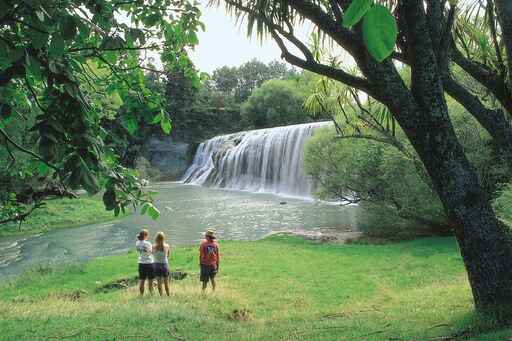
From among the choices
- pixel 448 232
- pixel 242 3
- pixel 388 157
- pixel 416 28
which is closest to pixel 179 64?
pixel 242 3

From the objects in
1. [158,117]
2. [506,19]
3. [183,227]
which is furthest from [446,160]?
[183,227]

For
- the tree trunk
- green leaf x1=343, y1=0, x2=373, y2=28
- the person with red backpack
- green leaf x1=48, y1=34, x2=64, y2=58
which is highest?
the tree trunk

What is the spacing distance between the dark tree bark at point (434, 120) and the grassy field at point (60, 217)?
58.6ft

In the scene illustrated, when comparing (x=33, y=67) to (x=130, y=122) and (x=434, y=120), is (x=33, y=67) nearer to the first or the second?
(x=130, y=122)

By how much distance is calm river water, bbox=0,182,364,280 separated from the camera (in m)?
15.6

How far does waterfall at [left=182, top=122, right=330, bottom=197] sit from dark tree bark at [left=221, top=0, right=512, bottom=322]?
22400 mm

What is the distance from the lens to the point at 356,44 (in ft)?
15.1

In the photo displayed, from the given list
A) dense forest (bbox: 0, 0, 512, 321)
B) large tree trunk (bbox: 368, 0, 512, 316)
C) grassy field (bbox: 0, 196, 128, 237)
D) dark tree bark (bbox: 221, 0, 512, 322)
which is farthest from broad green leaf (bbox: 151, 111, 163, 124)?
grassy field (bbox: 0, 196, 128, 237)

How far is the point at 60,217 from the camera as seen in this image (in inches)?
882

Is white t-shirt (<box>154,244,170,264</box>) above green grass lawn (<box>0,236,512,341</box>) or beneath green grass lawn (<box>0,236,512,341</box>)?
above

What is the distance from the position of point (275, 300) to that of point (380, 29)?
8.33 metres

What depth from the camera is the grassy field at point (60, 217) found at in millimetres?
20288

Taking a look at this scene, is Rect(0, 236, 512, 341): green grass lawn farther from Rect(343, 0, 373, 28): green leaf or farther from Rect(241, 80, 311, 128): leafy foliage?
Rect(241, 80, 311, 128): leafy foliage

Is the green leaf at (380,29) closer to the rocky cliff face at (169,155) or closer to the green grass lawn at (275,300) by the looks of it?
the green grass lawn at (275,300)
